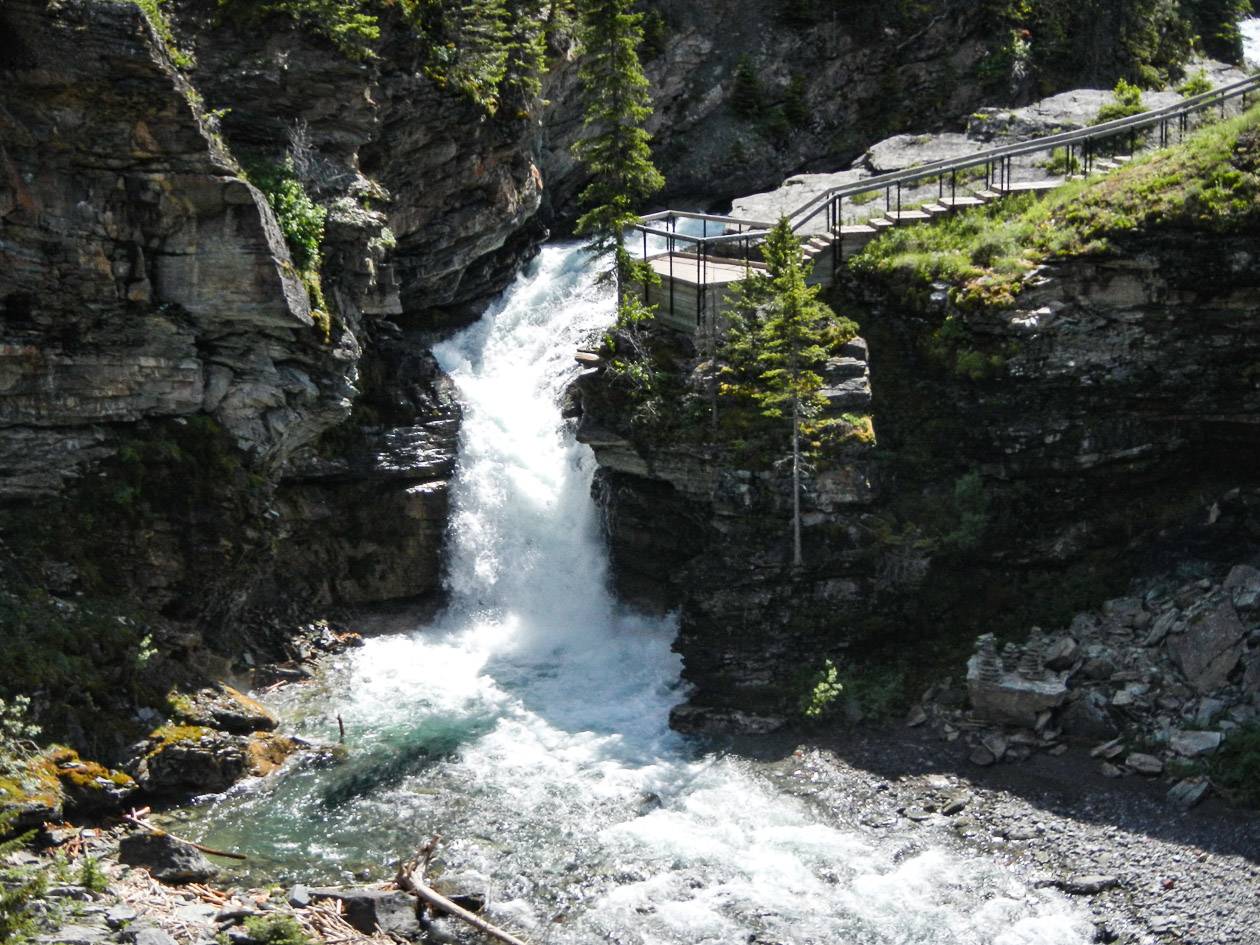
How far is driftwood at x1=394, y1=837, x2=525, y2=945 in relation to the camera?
23.6 meters

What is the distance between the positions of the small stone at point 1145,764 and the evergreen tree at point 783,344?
8654 mm

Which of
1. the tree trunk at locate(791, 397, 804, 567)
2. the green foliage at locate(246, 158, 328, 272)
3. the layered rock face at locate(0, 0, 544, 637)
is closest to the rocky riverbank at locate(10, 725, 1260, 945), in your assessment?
the tree trunk at locate(791, 397, 804, 567)

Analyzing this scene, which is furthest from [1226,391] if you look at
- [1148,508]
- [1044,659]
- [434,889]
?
[434,889]

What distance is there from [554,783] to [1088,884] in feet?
36.3

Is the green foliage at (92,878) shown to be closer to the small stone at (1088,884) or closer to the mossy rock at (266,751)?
the mossy rock at (266,751)

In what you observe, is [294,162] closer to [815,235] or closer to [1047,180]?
[815,235]

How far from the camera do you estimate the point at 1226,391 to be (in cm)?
3117

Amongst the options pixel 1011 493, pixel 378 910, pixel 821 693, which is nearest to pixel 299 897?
pixel 378 910

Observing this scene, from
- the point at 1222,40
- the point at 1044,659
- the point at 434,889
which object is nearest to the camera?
the point at 434,889

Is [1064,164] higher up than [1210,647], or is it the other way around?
[1064,164]

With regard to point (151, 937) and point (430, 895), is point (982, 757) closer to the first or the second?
point (430, 895)

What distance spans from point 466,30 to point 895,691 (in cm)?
2248

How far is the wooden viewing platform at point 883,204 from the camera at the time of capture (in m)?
35.1

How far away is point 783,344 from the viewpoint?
102 ft
